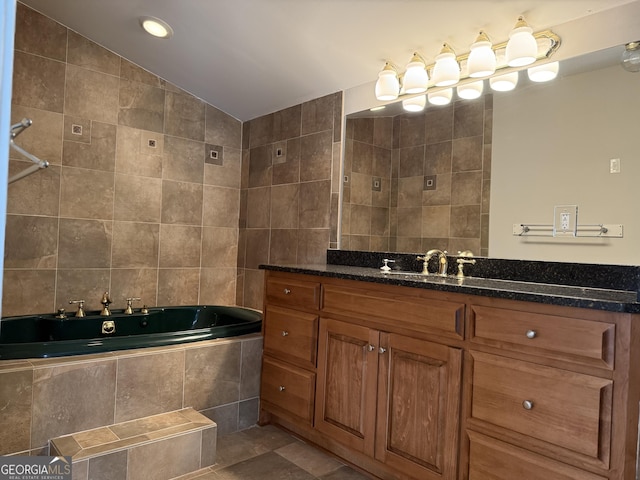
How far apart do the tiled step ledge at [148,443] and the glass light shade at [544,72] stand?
2244 millimetres

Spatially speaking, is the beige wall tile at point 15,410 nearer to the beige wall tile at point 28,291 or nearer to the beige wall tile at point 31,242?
the beige wall tile at point 28,291

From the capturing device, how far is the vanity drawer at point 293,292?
2.25 m

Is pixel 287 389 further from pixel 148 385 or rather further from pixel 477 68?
pixel 477 68

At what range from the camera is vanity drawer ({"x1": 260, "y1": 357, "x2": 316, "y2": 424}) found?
225 cm

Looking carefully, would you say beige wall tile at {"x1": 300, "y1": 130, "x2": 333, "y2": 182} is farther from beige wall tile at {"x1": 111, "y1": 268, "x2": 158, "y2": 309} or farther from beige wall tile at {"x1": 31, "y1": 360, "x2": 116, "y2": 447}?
beige wall tile at {"x1": 31, "y1": 360, "x2": 116, "y2": 447}

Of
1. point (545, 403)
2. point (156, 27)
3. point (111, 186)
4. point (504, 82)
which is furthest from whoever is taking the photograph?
point (111, 186)

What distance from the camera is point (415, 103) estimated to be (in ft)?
8.10

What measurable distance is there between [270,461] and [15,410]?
3.78 ft

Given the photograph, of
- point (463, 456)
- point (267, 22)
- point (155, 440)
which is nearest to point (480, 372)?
point (463, 456)

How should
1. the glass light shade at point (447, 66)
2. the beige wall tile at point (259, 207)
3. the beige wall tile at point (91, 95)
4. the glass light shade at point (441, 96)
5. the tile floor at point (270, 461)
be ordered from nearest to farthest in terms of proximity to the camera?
1. the tile floor at point (270, 461)
2. the glass light shade at point (447, 66)
3. the glass light shade at point (441, 96)
4. the beige wall tile at point (91, 95)
5. the beige wall tile at point (259, 207)

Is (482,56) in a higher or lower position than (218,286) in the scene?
higher

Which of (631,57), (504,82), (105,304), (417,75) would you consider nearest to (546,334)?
(631,57)

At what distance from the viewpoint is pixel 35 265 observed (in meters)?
2.77

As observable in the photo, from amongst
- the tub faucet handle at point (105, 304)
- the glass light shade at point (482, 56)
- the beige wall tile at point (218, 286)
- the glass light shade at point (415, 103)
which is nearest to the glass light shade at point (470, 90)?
the glass light shade at point (482, 56)
